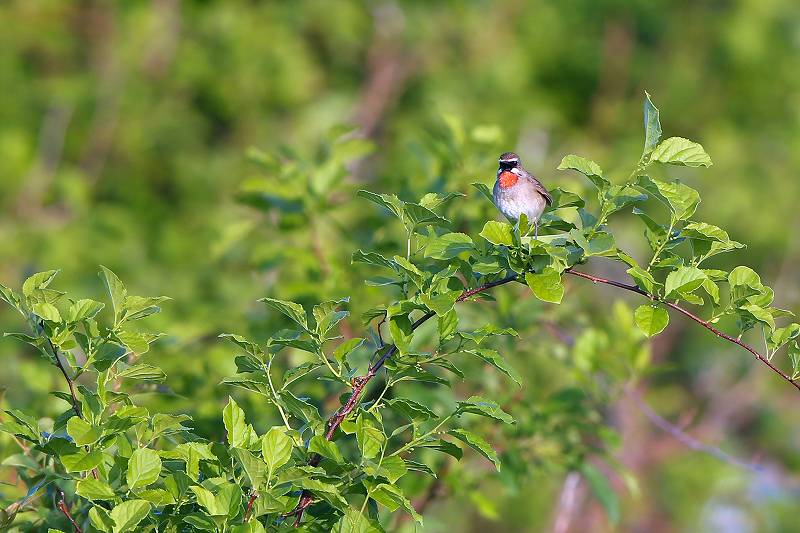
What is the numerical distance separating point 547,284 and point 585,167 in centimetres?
27

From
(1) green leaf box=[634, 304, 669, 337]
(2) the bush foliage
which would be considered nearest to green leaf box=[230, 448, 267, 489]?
(2) the bush foliage

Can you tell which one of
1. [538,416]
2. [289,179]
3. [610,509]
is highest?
[289,179]

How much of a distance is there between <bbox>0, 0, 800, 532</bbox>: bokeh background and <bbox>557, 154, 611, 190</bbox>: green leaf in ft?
15.4

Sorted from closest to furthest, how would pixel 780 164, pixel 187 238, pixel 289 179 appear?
pixel 289 179 → pixel 187 238 → pixel 780 164

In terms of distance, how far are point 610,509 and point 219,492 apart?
6.73 ft

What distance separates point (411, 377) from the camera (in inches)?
91.4

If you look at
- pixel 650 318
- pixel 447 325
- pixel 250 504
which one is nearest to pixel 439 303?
pixel 447 325

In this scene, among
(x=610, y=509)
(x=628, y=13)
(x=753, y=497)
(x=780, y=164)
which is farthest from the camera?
(x=628, y=13)

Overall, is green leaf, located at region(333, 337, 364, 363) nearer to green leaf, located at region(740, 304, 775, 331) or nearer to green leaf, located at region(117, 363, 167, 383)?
green leaf, located at region(117, 363, 167, 383)

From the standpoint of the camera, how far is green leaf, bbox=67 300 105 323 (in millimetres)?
2186

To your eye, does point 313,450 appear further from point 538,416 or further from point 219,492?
point 538,416

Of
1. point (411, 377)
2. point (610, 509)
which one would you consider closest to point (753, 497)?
point (610, 509)

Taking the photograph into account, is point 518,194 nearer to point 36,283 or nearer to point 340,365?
point 340,365

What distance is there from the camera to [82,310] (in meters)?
2.20
